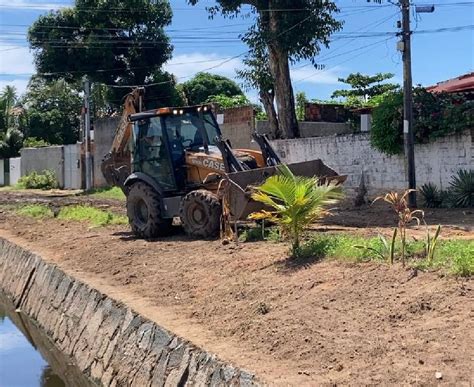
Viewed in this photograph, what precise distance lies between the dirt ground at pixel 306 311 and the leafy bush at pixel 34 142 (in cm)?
3666

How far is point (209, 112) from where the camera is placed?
13.7m

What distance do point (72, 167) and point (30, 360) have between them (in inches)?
1116

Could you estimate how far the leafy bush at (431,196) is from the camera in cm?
1674

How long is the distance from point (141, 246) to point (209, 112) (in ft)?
9.68

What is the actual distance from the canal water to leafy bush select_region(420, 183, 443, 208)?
379 inches

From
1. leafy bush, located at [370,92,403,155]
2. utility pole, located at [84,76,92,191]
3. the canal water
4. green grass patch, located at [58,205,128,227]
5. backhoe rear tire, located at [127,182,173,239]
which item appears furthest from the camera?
utility pole, located at [84,76,92,191]

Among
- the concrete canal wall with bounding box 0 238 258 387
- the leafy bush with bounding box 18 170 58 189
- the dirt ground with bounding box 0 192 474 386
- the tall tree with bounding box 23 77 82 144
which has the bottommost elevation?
the concrete canal wall with bounding box 0 238 258 387

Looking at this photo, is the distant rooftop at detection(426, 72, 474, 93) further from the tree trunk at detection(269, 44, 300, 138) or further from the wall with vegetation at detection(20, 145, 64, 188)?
the wall with vegetation at detection(20, 145, 64, 188)

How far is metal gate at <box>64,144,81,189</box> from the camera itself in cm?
3731

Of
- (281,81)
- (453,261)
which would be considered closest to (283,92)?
(281,81)

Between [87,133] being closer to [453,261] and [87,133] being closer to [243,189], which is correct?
[243,189]

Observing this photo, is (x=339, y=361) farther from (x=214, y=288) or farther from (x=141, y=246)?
(x=141, y=246)

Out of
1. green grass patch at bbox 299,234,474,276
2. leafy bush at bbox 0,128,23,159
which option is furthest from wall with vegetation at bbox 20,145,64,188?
green grass patch at bbox 299,234,474,276

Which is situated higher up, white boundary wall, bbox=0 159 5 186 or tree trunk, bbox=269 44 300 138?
tree trunk, bbox=269 44 300 138
